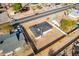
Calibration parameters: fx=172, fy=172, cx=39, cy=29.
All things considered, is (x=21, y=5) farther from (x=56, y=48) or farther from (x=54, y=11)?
(x=56, y=48)

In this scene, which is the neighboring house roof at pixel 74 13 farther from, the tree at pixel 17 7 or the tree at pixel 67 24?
the tree at pixel 17 7

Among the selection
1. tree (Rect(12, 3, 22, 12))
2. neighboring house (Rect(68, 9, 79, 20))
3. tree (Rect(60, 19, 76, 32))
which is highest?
tree (Rect(12, 3, 22, 12))

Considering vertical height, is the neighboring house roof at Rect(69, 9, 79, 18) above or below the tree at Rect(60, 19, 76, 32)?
above

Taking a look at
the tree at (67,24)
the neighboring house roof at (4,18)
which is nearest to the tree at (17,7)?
the neighboring house roof at (4,18)

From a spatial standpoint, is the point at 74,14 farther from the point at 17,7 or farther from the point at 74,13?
the point at 17,7

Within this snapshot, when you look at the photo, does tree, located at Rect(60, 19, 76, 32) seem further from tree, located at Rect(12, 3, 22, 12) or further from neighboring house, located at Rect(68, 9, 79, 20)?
tree, located at Rect(12, 3, 22, 12)

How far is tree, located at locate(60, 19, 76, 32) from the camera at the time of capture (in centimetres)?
145

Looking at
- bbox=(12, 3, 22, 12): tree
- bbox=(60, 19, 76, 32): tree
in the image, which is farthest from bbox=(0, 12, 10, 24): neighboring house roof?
bbox=(60, 19, 76, 32): tree

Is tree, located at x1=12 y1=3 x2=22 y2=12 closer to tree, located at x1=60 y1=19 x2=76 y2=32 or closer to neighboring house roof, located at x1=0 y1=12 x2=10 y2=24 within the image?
neighboring house roof, located at x1=0 y1=12 x2=10 y2=24

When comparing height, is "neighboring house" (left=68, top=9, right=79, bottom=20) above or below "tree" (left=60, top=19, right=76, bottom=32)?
above

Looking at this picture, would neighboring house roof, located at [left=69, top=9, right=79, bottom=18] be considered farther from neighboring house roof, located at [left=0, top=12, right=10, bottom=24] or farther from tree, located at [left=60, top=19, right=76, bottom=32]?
neighboring house roof, located at [left=0, top=12, right=10, bottom=24]

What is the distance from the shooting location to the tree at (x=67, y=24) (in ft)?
4.75

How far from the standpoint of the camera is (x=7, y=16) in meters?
1.45

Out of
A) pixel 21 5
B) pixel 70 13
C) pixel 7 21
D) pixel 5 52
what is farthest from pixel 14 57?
pixel 70 13
